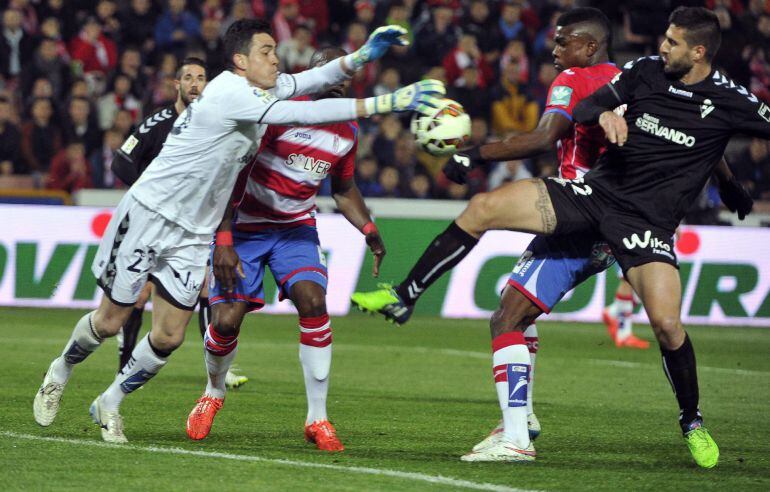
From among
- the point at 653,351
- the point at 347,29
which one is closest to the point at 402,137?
the point at 347,29

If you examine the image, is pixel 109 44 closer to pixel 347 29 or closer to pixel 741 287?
pixel 347 29

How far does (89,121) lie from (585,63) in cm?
1255

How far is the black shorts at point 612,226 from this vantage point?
719 cm

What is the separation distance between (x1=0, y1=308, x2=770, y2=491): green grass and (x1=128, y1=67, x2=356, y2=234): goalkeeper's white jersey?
1390 mm

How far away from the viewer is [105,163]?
1847 cm

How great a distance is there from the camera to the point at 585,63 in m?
7.86

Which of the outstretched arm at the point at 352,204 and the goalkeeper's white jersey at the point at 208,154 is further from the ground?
the goalkeeper's white jersey at the point at 208,154

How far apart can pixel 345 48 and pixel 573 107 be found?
1361 centimetres

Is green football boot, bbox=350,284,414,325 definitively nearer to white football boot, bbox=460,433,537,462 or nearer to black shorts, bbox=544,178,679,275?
white football boot, bbox=460,433,537,462

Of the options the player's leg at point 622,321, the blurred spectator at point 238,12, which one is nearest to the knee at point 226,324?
the player's leg at point 622,321

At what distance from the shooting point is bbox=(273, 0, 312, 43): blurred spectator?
2044 cm

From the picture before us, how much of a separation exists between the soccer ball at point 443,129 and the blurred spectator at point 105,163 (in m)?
12.2

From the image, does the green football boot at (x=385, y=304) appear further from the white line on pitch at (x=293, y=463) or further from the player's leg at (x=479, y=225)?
the white line on pitch at (x=293, y=463)

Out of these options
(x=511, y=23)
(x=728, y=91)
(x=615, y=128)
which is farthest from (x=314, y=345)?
(x=511, y=23)
